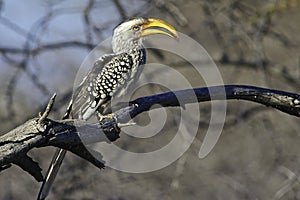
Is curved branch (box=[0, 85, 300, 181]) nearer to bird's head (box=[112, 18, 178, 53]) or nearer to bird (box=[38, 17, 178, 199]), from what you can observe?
bird (box=[38, 17, 178, 199])

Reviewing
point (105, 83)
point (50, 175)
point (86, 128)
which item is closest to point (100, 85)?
point (105, 83)

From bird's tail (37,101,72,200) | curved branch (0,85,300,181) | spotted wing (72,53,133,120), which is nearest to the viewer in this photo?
curved branch (0,85,300,181)

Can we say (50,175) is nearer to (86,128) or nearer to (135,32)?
(86,128)

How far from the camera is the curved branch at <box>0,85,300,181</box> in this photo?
291 cm

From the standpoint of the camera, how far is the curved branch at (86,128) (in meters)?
2.91

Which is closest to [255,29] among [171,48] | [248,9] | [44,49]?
[248,9]

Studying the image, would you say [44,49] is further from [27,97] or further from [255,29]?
[255,29]

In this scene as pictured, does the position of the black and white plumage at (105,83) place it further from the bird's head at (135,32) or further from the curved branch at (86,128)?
the curved branch at (86,128)

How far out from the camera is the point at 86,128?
313cm

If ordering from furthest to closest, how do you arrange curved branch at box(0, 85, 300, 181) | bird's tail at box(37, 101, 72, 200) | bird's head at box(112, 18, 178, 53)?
bird's head at box(112, 18, 178, 53), bird's tail at box(37, 101, 72, 200), curved branch at box(0, 85, 300, 181)

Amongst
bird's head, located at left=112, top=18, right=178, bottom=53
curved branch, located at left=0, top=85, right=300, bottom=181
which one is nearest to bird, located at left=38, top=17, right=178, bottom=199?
bird's head, located at left=112, top=18, right=178, bottom=53

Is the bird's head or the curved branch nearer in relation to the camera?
the curved branch

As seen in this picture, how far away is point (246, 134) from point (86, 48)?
8.25 feet

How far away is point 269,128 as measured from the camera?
237 inches
